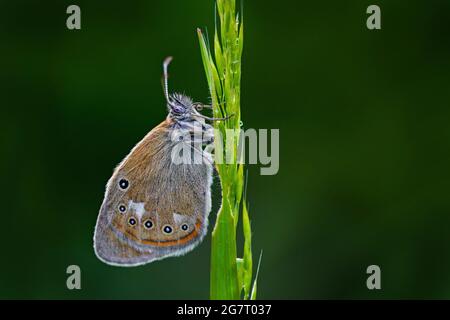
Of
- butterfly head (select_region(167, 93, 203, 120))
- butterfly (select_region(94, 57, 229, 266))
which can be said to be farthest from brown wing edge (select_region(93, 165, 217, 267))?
butterfly head (select_region(167, 93, 203, 120))

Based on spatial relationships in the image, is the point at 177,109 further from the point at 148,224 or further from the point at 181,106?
the point at 148,224

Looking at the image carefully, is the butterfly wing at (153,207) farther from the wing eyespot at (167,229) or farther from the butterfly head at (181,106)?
the butterfly head at (181,106)

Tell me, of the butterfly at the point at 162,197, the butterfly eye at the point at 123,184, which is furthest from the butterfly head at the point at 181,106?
the butterfly eye at the point at 123,184

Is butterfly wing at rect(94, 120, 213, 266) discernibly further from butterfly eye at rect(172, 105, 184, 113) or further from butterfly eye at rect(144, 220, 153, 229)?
butterfly eye at rect(172, 105, 184, 113)

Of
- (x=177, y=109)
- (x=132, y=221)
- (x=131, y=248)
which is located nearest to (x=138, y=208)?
(x=132, y=221)

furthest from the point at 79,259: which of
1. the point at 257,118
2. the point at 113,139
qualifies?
the point at 257,118

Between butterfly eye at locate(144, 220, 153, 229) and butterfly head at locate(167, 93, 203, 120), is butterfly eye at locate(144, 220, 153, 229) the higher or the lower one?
the lower one
